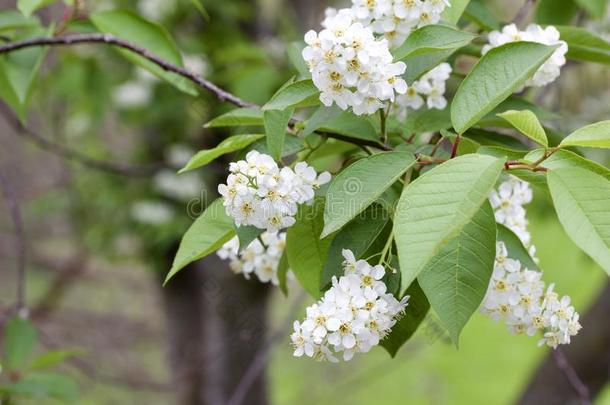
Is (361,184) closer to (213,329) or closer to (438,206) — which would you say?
(438,206)

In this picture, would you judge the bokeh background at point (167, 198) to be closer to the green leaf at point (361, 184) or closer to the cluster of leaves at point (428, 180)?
the cluster of leaves at point (428, 180)

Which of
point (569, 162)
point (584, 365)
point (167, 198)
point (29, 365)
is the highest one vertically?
point (569, 162)

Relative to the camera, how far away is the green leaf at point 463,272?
3.13 ft

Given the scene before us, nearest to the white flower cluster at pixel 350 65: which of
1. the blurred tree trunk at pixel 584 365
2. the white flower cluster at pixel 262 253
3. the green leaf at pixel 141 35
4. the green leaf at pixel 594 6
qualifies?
the white flower cluster at pixel 262 253

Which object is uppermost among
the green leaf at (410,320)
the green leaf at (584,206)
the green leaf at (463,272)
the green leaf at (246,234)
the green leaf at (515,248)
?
the green leaf at (584,206)

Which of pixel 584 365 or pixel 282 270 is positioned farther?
pixel 584 365

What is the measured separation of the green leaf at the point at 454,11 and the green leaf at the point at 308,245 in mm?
365

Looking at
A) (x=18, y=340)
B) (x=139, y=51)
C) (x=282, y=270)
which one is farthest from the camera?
(x=18, y=340)

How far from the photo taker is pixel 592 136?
3.20 feet

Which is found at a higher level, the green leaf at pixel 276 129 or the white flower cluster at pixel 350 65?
the white flower cluster at pixel 350 65

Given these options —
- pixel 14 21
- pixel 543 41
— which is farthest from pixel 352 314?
pixel 14 21

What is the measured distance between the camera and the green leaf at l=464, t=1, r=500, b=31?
1.44m

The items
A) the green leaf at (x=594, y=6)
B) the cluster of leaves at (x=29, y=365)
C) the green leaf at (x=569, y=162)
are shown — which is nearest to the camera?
the green leaf at (x=569, y=162)

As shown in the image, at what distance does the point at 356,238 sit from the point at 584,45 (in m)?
0.63
